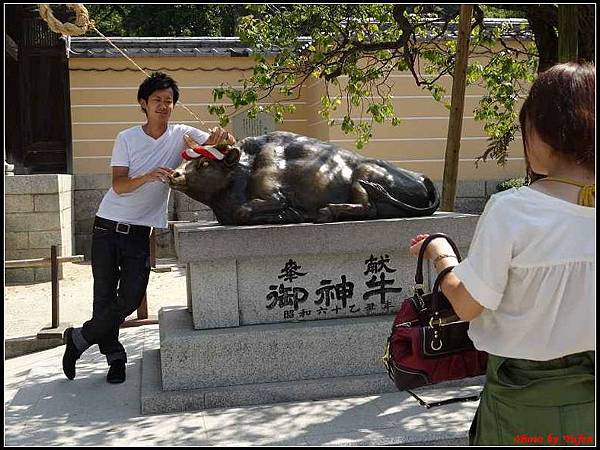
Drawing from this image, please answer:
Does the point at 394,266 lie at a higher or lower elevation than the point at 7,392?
higher

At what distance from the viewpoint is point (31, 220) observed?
11234 mm

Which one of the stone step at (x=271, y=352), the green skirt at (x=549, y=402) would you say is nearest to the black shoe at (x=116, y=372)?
the stone step at (x=271, y=352)

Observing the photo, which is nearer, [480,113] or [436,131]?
[480,113]

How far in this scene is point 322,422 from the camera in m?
3.92

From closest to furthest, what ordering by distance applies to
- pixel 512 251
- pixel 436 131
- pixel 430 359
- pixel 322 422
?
pixel 512 251
pixel 430 359
pixel 322 422
pixel 436 131

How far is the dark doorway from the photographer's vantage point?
42.5 feet

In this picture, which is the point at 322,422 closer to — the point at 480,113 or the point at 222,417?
the point at 222,417

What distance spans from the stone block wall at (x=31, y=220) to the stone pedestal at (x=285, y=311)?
7134 millimetres

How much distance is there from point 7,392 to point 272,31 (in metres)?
4.87

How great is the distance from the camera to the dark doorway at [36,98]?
42.5ft

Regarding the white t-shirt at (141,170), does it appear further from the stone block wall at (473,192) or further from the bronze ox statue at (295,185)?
the stone block wall at (473,192)

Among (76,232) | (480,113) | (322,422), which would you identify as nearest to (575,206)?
(322,422)

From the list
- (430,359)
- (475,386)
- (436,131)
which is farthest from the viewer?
(436,131)

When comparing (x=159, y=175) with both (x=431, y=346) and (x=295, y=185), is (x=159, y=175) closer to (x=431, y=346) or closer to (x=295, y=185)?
(x=295, y=185)
